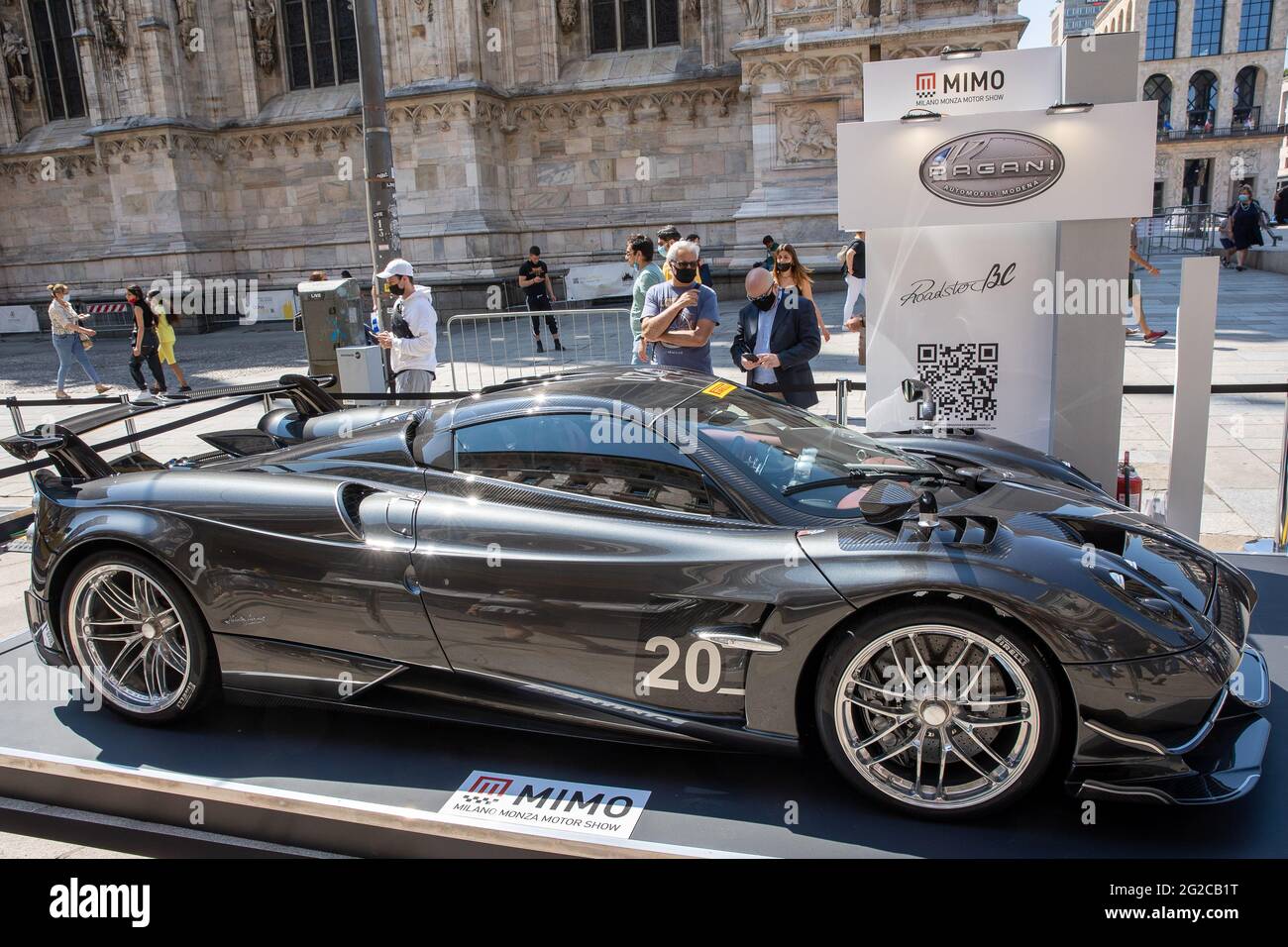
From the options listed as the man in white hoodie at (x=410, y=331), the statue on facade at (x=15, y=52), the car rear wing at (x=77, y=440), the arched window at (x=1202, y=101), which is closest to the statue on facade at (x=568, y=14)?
the statue on facade at (x=15, y=52)

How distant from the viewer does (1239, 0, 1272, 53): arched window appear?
227 feet

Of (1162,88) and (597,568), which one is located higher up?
(1162,88)

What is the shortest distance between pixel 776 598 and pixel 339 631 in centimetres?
155

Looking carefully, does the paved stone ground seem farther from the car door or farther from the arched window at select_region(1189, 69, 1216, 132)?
the arched window at select_region(1189, 69, 1216, 132)

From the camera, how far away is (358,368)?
806cm

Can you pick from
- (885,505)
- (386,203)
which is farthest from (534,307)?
(885,505)

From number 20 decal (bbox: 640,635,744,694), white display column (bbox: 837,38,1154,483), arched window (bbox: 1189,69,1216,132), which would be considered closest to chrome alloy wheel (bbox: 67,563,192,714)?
number 20 decal (bbox: 640,635,744,694)

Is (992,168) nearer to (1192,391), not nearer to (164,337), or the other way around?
(1192,391)

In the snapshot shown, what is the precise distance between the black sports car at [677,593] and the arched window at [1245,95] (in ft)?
270

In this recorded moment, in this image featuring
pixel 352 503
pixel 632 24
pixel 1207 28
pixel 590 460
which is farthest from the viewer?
pixel 1207 28

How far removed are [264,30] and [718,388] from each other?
23353mm

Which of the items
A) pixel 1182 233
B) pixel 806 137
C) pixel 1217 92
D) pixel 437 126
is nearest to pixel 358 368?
pixel 806 137

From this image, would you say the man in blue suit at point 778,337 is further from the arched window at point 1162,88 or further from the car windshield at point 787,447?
the arched window at point 1162,88

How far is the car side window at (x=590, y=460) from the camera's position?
3203mm
